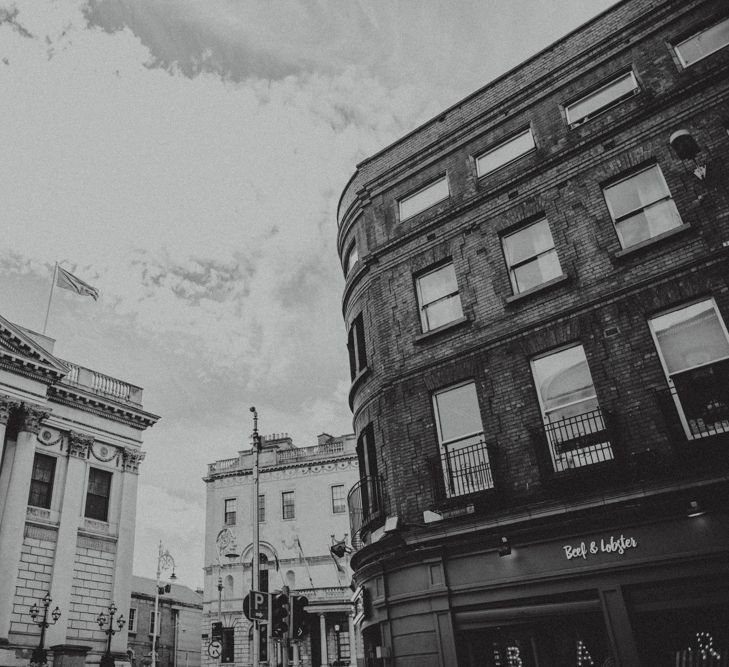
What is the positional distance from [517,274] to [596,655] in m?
8.27

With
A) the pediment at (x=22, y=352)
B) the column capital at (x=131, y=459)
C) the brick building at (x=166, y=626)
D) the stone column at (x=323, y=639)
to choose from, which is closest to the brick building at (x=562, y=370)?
the pediment at (x=22, y=352)

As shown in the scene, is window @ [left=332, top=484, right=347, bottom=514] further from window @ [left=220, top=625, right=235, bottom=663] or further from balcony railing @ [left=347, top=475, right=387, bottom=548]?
balcony railing @ [left=347, top=475, right=387, bottom=548]

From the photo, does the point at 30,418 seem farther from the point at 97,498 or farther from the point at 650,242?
the point at 650,242

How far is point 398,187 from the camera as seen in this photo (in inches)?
721

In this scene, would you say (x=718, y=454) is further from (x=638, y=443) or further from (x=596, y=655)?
(x=596, y=655)

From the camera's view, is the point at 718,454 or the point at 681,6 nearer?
the point at 718,454

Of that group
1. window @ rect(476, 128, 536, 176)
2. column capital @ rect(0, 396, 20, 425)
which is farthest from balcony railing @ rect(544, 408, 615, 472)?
column capital @ rect(0, 396, 20, 425)

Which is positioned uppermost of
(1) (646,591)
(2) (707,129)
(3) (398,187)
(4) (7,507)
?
(3) (398,187)

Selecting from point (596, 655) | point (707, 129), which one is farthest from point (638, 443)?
point (707, 129)

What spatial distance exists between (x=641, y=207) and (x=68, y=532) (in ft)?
91.2

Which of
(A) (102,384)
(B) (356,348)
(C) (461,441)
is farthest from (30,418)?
(C) (461,441)

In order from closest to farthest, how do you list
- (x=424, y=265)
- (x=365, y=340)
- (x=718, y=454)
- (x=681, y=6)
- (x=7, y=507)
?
(x=718, y=454) < (x=681, y=6) < (x=424, y=265) < (x=365, y=340) < (x=7, y=507)

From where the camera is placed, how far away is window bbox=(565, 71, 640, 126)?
47.6 ft

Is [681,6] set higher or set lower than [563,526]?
higher
